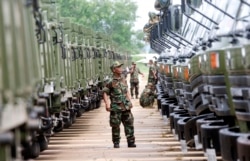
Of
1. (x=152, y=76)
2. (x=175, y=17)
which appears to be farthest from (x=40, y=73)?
(x=152, y=76)

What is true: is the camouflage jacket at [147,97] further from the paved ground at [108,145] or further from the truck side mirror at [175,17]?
the truck side mirror at [175,17]

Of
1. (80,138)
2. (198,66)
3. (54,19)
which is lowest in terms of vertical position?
(80,138)

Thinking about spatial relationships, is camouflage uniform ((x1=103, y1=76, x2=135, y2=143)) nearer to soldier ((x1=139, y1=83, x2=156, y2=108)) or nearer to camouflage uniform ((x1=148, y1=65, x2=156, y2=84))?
soldier ((x1=139, y1=83, x2=156, y2=108))

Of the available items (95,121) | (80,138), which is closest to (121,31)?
(95,121)

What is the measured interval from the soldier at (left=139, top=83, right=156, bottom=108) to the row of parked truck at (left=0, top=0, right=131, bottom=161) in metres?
1.52

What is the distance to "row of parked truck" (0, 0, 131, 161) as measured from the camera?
237 inches

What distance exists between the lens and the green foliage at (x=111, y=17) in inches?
3214

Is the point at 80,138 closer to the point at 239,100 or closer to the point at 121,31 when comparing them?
the point at 239,100

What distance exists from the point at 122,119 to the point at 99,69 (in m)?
15.5

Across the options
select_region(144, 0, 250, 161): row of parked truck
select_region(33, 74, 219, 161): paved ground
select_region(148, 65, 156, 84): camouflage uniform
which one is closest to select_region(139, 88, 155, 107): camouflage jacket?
select_region(148, 65, 156, 84): camouflage uniform

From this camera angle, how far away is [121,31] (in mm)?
92938

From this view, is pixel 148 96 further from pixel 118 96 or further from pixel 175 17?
pixel 175 17

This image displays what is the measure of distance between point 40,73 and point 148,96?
18.9 meters

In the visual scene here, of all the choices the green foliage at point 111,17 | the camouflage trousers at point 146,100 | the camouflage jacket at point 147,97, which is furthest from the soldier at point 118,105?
the green foliage at point 111,17
